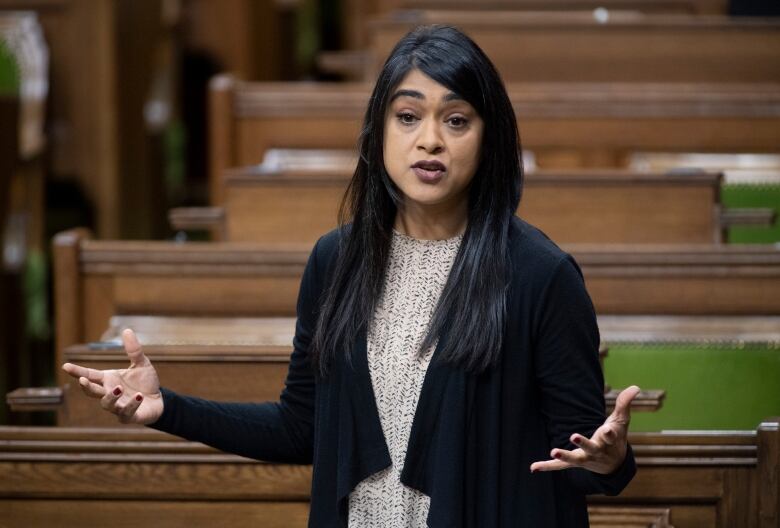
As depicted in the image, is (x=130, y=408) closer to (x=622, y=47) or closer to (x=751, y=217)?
(x=751, y=217)

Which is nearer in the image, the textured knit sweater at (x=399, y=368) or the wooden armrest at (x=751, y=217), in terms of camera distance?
the textured knit sweater at (x=399, y=368)

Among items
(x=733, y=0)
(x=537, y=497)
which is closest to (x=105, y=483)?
(x=537, y=497)

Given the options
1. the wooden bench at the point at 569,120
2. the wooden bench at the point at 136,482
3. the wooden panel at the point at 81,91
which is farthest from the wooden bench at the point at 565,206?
the wooden panel at the point at 81,91

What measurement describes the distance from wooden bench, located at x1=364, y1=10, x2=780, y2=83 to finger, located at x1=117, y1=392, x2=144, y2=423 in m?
1.66

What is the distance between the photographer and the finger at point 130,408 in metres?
0.84

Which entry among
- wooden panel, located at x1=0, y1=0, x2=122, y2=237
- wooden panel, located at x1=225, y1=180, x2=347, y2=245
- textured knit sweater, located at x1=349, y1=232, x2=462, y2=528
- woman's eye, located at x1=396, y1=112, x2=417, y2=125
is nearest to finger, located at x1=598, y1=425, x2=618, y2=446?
textured knit sweater, located at x1=349, y1=232, x2=462, y2=528

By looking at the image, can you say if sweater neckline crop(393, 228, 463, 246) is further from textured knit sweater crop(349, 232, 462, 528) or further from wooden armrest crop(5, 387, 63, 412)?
wooden armrest crop(5, 387, 63, 412)

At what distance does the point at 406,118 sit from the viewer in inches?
32.6

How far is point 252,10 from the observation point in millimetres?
3656

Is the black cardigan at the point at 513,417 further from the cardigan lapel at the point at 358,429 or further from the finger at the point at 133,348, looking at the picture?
the finger at the point at 133,348

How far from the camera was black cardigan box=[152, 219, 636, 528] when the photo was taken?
2.60 feet

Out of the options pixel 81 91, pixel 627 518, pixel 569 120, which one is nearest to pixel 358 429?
pixel 627 518

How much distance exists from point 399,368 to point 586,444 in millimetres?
129

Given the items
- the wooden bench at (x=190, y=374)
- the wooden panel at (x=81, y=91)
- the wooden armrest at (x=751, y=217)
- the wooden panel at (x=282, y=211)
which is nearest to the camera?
the wooden bench at (x=190, y=374)
